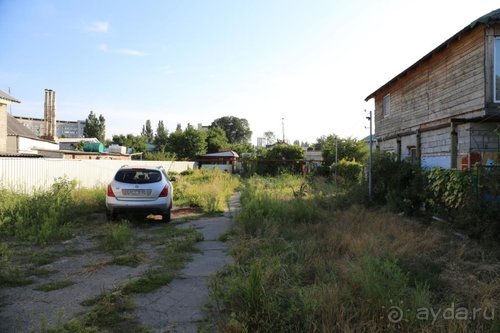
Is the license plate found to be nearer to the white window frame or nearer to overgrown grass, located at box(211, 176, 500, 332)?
overgrown grass, located at box(211, 176, 500, 332)

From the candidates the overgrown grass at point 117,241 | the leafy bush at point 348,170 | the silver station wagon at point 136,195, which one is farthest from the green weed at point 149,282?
the leafy bush at point 348,170

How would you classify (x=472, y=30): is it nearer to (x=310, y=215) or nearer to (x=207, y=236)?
(x=310, y=215)

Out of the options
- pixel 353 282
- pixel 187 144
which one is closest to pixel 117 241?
pixel 353 282

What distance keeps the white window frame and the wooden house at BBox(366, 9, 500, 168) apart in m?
2.17

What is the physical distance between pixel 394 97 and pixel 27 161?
16748 millimetres

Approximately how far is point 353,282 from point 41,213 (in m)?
8.30

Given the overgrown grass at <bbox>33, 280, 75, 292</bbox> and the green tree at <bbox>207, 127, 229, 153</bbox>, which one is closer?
the overgrown grass at <bbox>33, 280, 75, 292</bbox>

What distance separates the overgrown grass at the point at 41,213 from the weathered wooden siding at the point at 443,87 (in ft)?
39.4

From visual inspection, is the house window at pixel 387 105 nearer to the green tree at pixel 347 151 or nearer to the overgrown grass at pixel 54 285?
the green tree at pixel 347 151

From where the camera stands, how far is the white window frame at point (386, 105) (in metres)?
21.3

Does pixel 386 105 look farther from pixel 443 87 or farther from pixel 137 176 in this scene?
pixel 137 176

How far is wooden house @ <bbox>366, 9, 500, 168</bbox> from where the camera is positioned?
464 inches

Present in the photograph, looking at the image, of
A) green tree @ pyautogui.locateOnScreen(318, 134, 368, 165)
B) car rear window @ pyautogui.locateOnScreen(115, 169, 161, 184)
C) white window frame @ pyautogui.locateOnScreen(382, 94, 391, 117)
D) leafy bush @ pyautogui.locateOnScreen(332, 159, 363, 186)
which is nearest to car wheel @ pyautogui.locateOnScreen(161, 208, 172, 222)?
car rear window @ pyautogui.locateOnScreen(115, 169, 161, 184)

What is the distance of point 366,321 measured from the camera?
381cm
